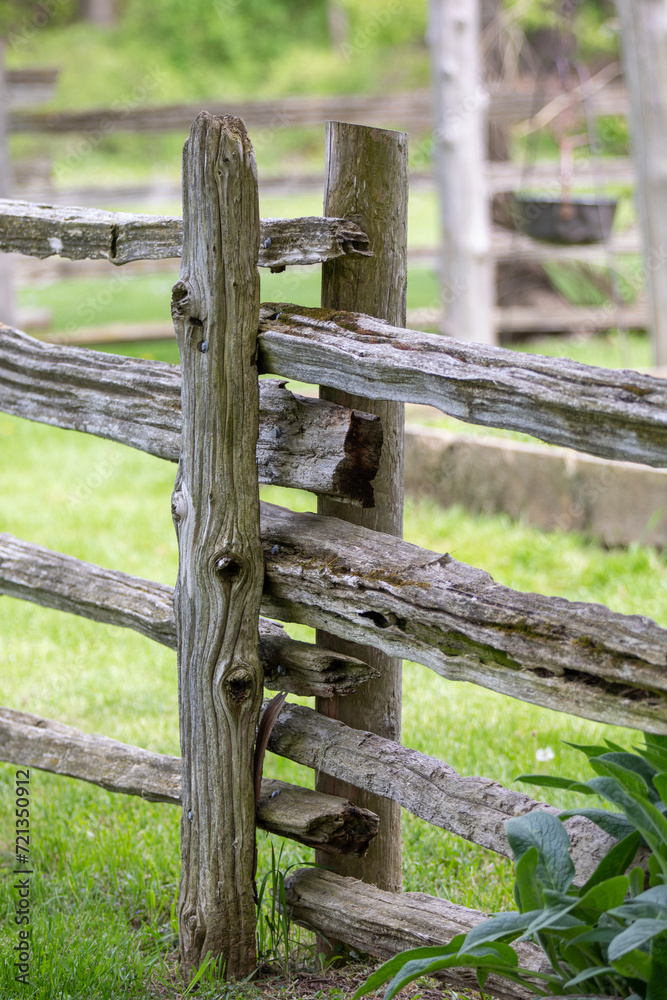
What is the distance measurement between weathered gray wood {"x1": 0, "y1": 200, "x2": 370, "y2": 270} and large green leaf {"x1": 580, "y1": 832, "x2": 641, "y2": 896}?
1.06 m

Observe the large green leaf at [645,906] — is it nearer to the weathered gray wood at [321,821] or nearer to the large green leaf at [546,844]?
the large green leaf at [546,844]

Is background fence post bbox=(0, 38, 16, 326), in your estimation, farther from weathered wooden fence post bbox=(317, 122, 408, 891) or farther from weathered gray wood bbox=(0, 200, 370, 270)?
weathered wooden fence post bbox=(317, 122, 408, 891)

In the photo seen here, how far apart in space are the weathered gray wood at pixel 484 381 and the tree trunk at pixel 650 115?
371 centimetres

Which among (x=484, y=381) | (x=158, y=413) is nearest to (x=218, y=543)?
(x=158, y=413)

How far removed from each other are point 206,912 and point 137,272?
8689 millimetres

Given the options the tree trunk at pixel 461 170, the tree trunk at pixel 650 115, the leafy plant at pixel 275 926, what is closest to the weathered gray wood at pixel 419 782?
the leafy plant at pixel 275 926

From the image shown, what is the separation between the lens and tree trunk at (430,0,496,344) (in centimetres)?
604

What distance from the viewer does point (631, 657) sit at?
141 centimetres

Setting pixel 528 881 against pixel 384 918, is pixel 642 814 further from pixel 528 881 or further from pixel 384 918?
pixel 384 918

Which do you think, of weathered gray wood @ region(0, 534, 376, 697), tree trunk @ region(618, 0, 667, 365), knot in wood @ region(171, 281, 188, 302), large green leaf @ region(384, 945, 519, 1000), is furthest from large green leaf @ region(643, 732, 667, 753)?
tree trunk @ region(618, 0, 667, 365)

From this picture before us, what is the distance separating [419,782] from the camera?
177 cm

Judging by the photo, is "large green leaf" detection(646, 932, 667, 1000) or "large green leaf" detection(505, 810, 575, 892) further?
"large green leaf" detection(505, 810, 575, 892)

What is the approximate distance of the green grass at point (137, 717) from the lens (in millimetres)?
2121

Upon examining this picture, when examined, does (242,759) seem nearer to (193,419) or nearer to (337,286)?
(193,419)
